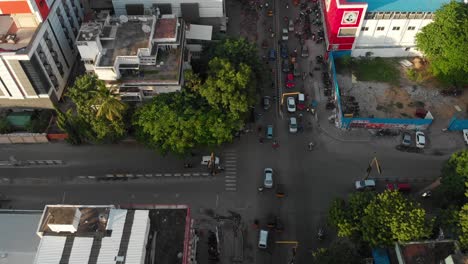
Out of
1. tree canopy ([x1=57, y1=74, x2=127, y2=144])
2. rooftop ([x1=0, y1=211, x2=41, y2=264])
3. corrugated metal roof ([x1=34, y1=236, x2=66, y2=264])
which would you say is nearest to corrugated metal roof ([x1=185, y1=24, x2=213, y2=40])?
tree canopy ([x1=57, y1=74, x2=127, y2=144])

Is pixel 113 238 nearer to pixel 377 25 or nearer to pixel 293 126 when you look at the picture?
pixel 293 126

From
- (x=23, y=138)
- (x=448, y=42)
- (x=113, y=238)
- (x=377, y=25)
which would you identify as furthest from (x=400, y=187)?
(x=23, y=138)

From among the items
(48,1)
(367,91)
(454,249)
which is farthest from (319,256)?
(48,1)

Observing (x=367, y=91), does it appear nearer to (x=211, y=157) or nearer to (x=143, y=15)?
(x=211, y=157)

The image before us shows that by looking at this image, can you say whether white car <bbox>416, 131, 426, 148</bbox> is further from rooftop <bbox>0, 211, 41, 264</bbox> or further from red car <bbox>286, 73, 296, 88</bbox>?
rooftop <bbox>0, 211, 41, 264</bbox>

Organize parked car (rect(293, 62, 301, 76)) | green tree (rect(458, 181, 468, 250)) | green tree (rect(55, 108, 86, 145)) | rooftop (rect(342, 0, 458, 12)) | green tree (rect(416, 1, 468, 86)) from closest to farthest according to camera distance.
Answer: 1. green tree (rect(458, 181, 468, 250))
2. green tree (rect(55, 108, 86, 145))
3. green tree (rect(416, 1, 468, 86))
4. rooftop (rect(342, 0, 458, 12))
5. parked car (rect(293, 62, 301, 76))

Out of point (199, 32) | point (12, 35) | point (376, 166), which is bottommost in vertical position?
point (376, 166)
